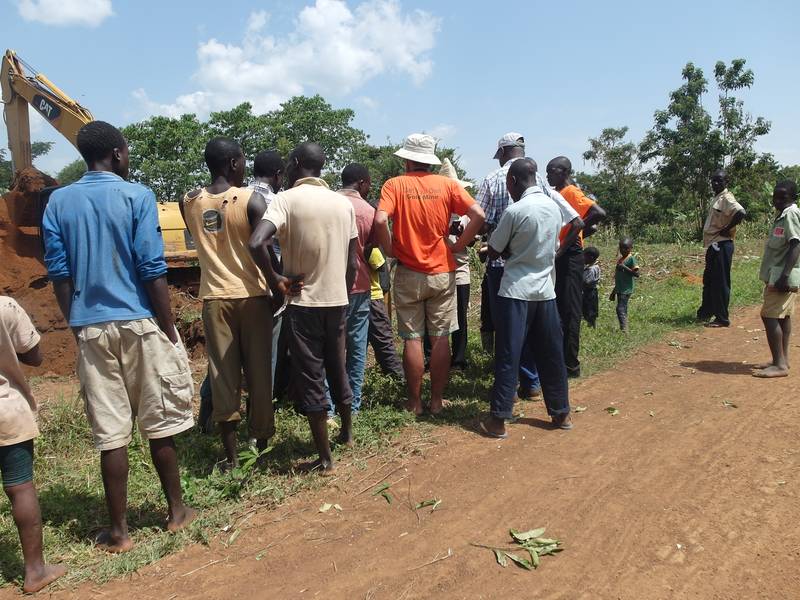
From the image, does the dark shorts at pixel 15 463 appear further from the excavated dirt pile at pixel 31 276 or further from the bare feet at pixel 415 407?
the excavated dirt pile at pixel 31 276

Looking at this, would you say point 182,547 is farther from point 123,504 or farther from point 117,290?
point 117,290

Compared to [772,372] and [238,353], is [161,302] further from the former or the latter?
[772,372]

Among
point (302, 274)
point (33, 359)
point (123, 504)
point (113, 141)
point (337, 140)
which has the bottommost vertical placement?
point (123, 504)

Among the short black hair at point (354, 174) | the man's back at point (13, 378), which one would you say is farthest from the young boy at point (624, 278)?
the man's back at point (13, 378)

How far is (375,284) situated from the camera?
545 centimetres

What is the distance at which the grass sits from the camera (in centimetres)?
326

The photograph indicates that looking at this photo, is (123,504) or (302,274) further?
(302,274)

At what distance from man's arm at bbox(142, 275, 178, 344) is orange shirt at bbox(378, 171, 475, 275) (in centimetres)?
197

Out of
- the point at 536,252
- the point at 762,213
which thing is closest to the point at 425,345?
the point at 536,252

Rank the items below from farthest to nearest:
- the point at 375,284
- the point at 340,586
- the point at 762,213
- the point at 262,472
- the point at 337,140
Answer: the point at 337,140, the point at 762,213, the point at 375,284, the point at 262,472, the point at 340,586

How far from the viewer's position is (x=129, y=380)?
3.20 metres

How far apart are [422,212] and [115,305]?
2.42 metres

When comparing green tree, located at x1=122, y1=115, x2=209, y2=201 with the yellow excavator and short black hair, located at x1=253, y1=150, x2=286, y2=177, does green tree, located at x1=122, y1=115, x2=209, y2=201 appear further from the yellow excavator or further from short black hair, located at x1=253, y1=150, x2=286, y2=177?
short black hair, located at x1=253, y1=150, x2=286, y2=177

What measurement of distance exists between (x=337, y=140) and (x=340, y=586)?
1271 inches
